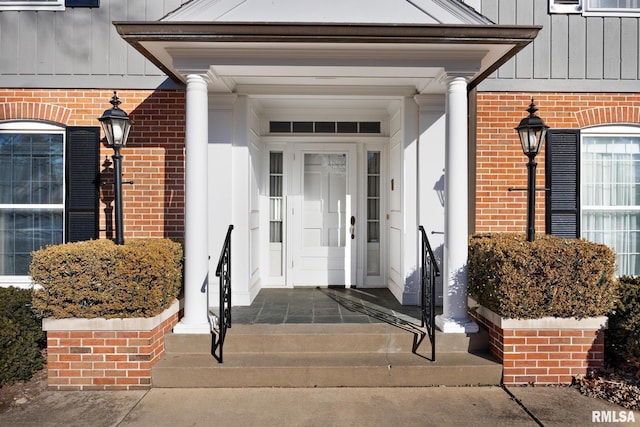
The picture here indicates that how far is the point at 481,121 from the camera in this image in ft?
17.3

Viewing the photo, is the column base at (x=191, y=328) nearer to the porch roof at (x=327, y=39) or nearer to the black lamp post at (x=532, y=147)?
the porch roof at (x=327, y=39)

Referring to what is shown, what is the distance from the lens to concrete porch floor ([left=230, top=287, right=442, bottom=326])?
15.1 ft

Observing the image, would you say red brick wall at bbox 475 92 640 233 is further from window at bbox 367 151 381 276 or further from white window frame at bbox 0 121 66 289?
white window frame at bbox 0 121 66 289

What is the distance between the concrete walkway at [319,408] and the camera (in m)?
3.30

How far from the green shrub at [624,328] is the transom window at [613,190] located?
1490 millimetres

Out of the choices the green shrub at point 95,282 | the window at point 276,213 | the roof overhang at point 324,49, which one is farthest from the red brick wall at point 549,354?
the window at point 276,213

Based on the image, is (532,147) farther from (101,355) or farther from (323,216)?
(101,355)

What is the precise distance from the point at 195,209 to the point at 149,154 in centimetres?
156

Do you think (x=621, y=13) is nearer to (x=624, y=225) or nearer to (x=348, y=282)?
(x=624, y=225)

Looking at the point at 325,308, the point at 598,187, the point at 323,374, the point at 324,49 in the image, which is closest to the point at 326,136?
the point at 324,49

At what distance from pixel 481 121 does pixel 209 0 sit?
11.3 ft

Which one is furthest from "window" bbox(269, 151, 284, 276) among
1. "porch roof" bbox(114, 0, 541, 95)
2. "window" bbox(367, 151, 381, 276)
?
"porch roof" bbox(114, 0, 541, 95)

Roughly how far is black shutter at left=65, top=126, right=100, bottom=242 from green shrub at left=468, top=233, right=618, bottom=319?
4.67 meters

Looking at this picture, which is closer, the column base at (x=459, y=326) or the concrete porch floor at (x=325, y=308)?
the column base at (x=459, y=326)
